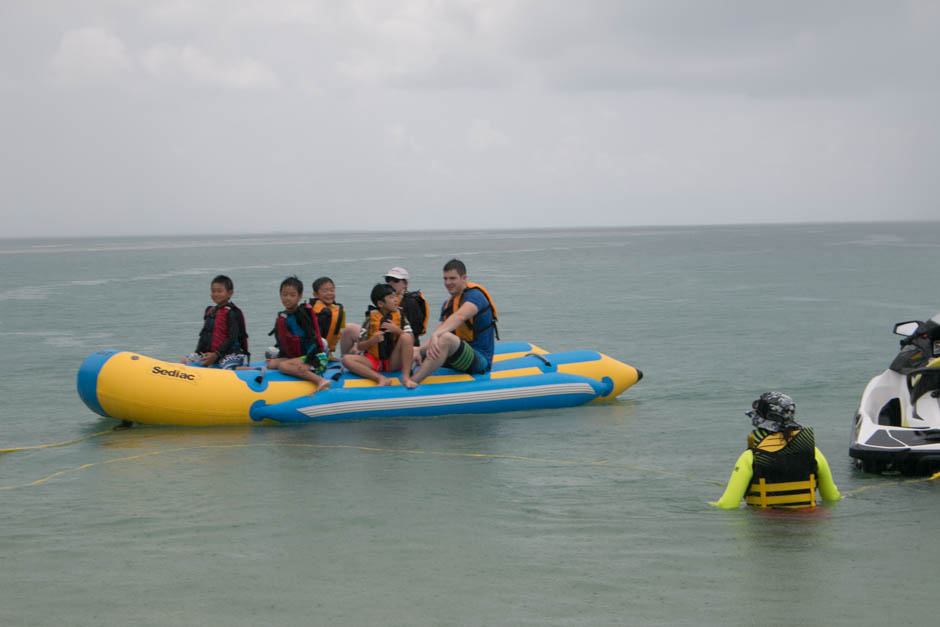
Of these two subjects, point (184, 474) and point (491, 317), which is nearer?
point (184, 474)

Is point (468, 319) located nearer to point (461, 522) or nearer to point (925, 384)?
point (461, 522)

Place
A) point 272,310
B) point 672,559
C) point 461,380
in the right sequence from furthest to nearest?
point 272,310 < point 461,380 < point 672,559

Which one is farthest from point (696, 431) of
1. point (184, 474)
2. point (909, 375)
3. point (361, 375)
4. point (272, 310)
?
point (272, 310)

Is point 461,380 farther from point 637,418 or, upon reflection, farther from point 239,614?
point 239,614

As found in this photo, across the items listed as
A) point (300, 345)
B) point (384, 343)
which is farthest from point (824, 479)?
point (300, 345)

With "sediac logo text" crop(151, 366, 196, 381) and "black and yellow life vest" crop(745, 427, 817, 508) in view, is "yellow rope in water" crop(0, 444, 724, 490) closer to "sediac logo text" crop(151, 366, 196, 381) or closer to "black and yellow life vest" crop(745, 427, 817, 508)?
"sediac logo text" crop(151, 366, 196, 381)

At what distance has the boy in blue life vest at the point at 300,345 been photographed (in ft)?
29.5

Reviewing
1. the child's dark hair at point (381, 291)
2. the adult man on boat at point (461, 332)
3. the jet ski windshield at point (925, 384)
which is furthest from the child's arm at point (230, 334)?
the jet ski windshield at point (925, 384)

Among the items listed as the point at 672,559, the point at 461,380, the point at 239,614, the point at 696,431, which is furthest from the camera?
the point at 461,380

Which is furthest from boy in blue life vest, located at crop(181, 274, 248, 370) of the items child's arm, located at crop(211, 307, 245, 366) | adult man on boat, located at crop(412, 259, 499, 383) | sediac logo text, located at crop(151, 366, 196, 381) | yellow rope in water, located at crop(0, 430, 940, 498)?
adult man on boat, located at crop(412, 259, 499, 383)

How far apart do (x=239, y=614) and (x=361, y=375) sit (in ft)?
15.6

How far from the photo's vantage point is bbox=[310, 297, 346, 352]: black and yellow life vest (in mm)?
9430

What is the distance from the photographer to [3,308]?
25.3 m

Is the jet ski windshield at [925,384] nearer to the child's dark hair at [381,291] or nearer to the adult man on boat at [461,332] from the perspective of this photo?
the adult man on boat at [461,332]
